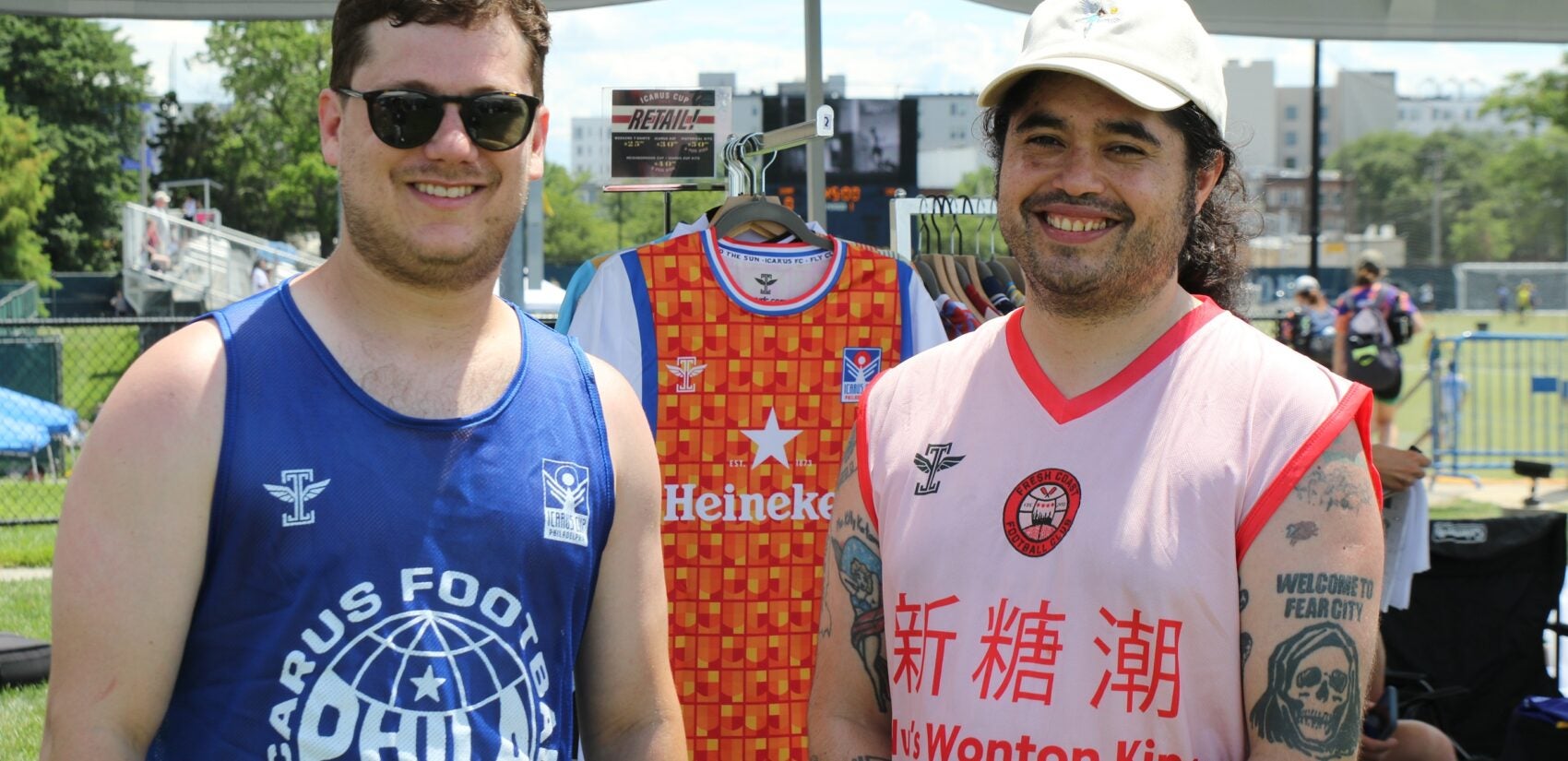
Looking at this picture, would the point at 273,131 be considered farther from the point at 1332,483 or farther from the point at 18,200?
the point at 1332,483

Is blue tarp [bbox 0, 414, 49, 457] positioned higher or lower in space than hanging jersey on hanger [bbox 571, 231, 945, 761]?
lower

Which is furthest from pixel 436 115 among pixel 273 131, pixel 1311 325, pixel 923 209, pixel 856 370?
pixel 273 131

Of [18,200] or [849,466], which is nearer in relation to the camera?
[849,466]

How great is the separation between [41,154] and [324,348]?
39325 mm

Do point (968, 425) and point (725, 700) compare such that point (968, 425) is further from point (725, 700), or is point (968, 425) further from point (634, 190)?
point (634, 190)

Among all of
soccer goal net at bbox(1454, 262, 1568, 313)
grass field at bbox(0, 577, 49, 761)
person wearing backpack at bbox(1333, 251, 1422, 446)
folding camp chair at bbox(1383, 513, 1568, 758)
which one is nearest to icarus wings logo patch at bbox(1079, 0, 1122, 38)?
grass field at bbox(0, 577, 49, 761)

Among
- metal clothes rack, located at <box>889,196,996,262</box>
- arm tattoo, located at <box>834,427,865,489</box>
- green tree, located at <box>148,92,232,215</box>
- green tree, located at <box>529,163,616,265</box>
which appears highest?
green tree, located at <box>148,92,232,215</box>

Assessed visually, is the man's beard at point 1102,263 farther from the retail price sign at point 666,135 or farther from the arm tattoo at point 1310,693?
Result: the retail price sign at point 666,135

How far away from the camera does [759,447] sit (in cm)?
334

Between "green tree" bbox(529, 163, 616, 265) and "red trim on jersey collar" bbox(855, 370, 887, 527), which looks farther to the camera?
"green tree" bbox(529, 163, 616, 265)

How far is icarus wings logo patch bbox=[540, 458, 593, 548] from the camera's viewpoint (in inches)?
69.4

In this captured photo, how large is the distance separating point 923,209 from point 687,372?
1.06m

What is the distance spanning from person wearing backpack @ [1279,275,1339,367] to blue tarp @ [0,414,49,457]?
10.9 meters

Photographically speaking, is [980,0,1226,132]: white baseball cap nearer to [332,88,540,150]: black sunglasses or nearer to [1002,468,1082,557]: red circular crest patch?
[1002,468,1082,557]: red circular crest patch
